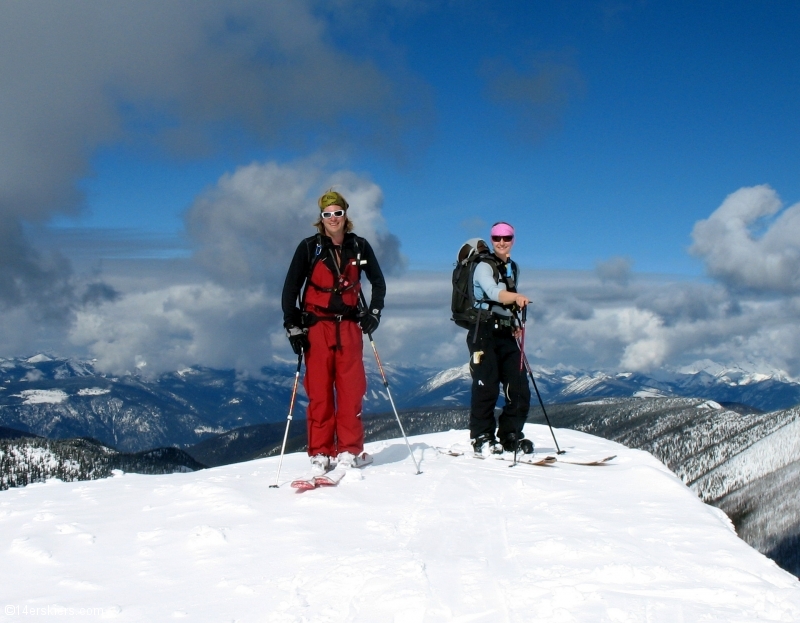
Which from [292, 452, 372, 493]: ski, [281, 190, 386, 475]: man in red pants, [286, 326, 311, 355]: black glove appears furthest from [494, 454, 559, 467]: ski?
[286, 326, 311, 355]: black glove

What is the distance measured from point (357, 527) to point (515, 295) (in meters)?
4.60

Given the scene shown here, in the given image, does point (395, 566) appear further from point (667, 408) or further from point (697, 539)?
point (667, 408)

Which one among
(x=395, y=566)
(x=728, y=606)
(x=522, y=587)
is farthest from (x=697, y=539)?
(x=395, y=566)

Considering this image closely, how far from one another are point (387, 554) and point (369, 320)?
4.44m

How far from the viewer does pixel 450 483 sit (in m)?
7.96

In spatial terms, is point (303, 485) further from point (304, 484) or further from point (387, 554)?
point (387, 554)

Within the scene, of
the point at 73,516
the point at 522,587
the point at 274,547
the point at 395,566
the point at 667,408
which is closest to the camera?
the point at 522,587

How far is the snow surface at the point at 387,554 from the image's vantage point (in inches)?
162

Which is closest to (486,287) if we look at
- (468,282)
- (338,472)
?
(468,282)

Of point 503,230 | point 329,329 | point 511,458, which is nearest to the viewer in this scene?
point 329,329

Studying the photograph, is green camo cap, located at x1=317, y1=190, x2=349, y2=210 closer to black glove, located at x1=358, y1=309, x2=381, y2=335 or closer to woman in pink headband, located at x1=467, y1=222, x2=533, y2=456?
black glove, located at x1=358, y1=309, x2=381, y2=335

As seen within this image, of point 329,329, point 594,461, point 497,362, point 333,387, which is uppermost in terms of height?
point 329,329

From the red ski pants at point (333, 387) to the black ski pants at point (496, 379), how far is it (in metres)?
2.43

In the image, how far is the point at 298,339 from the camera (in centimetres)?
866
